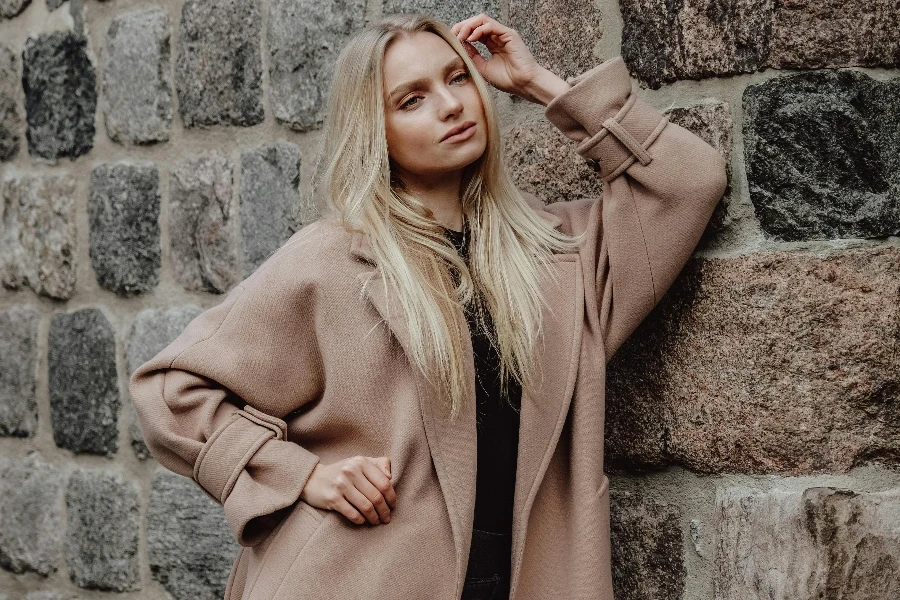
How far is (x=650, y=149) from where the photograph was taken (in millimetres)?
1871

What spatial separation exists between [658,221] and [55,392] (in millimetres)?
1939

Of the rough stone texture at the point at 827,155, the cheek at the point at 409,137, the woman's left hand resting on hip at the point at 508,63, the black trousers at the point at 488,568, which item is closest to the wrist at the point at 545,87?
the woman's left hand resting on hip at the point at 508,63

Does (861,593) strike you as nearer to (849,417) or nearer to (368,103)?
(849,417)

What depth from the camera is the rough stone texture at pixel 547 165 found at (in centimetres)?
214

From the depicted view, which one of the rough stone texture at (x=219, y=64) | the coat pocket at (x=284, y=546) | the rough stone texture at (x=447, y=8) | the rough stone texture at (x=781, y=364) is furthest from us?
the rough stone texture at (x=219, y=64)

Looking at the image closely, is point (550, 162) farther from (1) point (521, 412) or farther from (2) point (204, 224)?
(2) point (204, 224)

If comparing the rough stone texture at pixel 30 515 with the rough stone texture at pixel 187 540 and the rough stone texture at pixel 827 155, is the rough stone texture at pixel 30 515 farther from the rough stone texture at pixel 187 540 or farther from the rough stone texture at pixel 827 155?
the rough stone texture at pixel 827 155

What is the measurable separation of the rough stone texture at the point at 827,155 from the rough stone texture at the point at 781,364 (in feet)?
0.18

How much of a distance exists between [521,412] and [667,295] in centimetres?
33

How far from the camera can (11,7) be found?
329 cm

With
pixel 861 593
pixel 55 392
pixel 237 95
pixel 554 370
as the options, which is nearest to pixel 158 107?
pixel 237 95

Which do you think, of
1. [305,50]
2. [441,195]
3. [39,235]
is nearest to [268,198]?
[305,50]

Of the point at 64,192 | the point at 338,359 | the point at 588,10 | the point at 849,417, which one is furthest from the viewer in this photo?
the point at 64,192

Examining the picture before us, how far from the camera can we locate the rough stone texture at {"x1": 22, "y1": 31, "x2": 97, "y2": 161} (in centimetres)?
307
